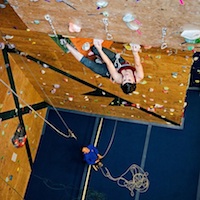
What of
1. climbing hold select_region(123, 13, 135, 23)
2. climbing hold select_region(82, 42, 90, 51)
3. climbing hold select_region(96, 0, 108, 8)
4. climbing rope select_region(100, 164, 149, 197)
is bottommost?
climbing rope select_region(100, 164, 149, 197)

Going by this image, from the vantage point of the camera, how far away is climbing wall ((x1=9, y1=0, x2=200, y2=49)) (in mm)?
2510

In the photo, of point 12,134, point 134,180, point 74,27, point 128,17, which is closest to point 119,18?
point 128,17

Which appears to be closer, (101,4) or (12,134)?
(101,4)

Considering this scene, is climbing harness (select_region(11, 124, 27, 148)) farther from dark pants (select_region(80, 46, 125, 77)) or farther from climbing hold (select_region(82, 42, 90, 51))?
climbing hold (select_region(82, 42, 90, 51))

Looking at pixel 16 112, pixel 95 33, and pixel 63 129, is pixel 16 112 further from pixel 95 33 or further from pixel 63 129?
pixel 95 33

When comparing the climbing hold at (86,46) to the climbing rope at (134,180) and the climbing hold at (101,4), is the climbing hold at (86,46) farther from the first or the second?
the climbing rope at (134,180)

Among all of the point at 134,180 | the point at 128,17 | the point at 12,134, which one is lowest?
the point at 134,180

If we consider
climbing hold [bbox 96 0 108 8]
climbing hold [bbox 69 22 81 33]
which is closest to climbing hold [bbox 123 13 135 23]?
climbing hold [bbox 96 0 108 8]

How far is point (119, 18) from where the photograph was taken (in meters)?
2.72

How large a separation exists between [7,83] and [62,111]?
971mm

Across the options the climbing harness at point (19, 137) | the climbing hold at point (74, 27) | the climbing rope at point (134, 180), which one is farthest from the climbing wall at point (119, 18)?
the climbing rope at point (134, 180)

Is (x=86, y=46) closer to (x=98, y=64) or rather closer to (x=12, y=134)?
(x=98, y=64)

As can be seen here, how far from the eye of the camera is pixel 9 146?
14.4 feet

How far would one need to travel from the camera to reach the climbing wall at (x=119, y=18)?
98.8 inches
